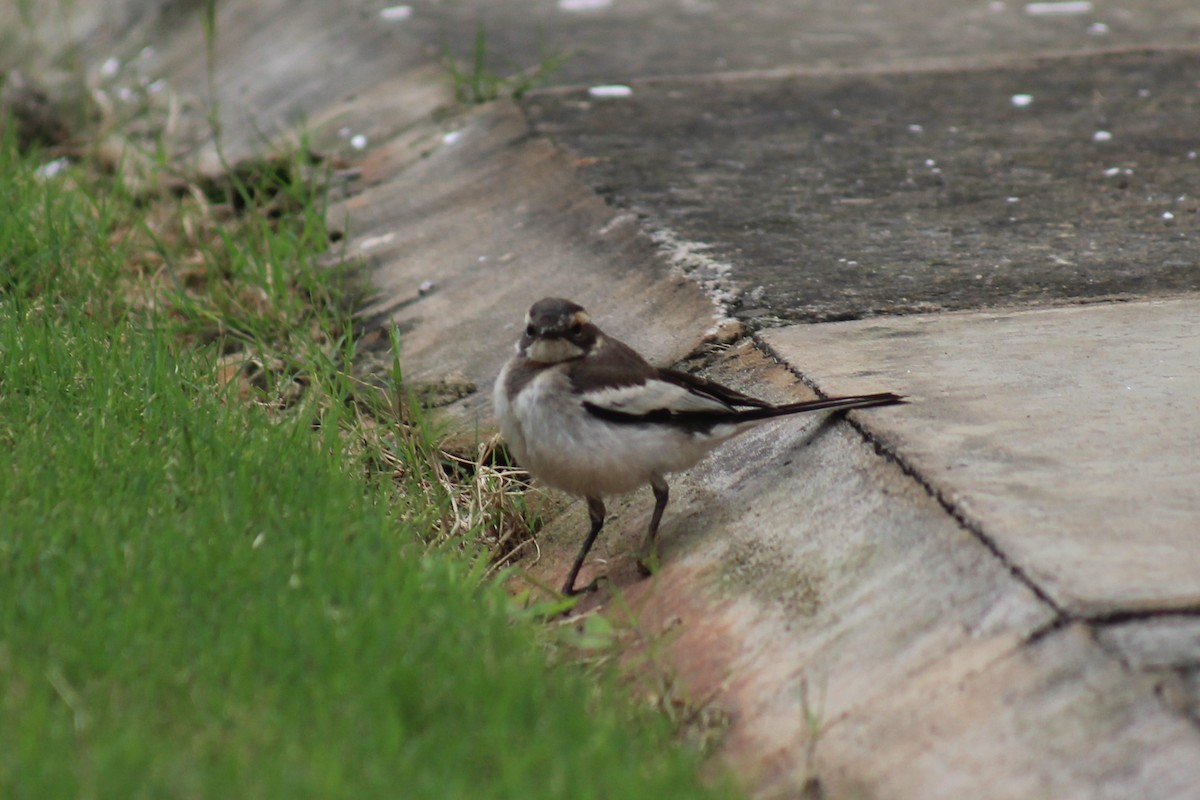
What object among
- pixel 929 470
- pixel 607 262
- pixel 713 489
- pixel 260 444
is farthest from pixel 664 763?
pixel 607 262

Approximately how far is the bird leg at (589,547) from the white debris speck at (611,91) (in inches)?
145

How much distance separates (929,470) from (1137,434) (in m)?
0.64

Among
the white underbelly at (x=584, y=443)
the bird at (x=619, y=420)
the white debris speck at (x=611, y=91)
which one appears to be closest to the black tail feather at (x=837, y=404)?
the bird at (x=619, y=420)

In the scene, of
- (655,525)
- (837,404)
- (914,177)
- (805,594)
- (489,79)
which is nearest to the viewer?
(805,594)

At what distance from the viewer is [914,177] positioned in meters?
6.48

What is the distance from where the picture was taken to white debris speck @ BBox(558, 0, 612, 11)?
9.74 metres

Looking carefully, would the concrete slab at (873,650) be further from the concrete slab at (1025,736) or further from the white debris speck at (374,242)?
the white debris speck at (374,242)

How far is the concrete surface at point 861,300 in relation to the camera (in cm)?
313

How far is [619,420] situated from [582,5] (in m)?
6.18

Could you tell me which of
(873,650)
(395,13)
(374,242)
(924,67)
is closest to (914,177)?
(924,67)

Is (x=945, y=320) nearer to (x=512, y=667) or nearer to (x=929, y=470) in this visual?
(x=929, y=470)

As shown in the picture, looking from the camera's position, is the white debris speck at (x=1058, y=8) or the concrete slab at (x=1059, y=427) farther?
the white debris speck at (x=1058, y=8)

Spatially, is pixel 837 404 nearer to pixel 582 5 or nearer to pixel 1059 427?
pixel 1059 427

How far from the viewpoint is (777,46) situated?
28.6 ft
